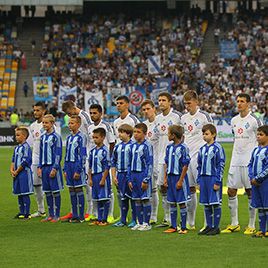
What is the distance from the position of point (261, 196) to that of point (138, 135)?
2.40m

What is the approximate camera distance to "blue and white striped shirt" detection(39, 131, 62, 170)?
17.7 m

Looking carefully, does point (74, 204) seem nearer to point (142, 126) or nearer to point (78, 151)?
point (78, 151)

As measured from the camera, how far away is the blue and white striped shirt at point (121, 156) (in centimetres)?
1648

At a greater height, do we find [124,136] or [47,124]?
[47,124]

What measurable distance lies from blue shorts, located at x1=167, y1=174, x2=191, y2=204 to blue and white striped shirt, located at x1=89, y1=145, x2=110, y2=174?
149cm

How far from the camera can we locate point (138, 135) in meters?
16.1

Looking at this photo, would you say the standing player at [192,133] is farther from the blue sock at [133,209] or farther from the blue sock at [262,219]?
the blue sock at [262,219]

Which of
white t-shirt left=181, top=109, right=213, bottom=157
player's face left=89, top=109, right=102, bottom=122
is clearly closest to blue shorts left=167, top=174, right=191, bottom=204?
white t-shirt left=181, top=109, right=213, bottom=157

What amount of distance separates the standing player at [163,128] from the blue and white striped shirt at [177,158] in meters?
0.88

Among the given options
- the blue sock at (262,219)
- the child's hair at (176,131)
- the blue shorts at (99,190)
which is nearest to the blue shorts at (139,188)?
the blue shorts at (99,190)

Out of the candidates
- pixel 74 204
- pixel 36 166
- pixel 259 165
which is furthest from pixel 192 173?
pixel 36 166

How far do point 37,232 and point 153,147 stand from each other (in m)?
2.68

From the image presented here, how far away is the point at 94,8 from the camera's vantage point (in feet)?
198

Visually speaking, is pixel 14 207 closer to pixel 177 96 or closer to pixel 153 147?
pixel 153 147
